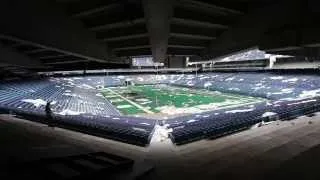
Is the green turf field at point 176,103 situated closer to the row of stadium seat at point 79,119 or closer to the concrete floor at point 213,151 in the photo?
the row of stadium seat at point 79,119

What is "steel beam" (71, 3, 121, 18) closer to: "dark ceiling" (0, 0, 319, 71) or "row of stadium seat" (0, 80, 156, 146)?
"dark ceiling" (0, 0, 319, 71)

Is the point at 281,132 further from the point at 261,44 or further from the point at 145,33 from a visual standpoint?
the point at 145,33

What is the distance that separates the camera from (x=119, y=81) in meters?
30.6

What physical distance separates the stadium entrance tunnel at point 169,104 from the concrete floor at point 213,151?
56cm

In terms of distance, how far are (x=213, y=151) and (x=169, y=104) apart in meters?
14.6

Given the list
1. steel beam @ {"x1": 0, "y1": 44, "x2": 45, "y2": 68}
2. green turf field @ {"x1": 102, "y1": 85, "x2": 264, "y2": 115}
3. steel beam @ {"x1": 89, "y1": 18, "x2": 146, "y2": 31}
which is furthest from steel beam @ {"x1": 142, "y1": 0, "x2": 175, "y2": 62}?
green turf field @ {"x1": 102, "y1": 85, "x2": 264, "y2": 115}

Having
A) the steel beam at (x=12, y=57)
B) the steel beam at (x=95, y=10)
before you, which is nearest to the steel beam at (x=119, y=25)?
the steel beam at (x=95, y=10)

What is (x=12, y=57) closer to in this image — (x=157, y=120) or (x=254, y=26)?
(x=157, y=120)

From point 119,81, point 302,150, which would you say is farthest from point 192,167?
point 119,81

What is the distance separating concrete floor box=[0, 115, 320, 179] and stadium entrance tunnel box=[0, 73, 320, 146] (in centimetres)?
56

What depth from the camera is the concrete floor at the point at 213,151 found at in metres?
3.43

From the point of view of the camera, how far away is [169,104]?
744 inches

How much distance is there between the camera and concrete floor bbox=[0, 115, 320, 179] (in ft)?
11.2

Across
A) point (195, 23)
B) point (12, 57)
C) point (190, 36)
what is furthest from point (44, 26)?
point (12, 57)
